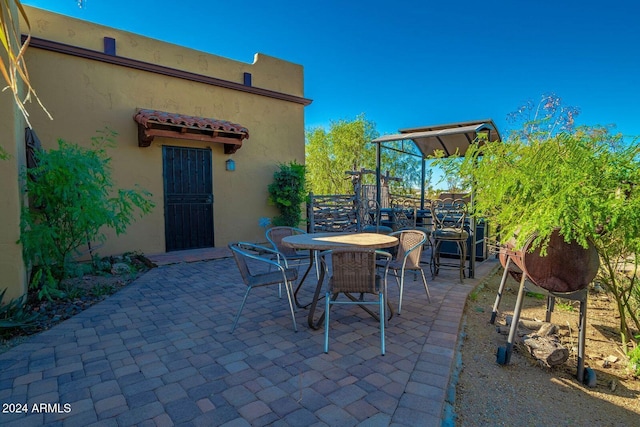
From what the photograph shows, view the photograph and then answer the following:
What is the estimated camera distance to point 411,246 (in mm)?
3625

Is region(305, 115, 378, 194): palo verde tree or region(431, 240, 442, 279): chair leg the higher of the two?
region(305, 115, 378, 194): palo verde tree

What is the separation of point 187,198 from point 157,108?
1.71 metres

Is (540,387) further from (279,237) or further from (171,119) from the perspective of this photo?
(171,119)

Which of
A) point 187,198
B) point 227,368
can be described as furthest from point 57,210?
point 227,368

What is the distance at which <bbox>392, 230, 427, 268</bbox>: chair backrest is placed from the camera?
3.42 metres

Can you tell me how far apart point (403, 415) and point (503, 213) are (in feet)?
5.11

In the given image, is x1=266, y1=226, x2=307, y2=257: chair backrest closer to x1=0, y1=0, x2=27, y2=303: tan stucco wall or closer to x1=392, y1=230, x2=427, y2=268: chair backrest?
x1=392, y1=230, x2=427, y2=268: chair backrest

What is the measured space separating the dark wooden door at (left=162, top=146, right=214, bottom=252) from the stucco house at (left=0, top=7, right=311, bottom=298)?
0.06ft

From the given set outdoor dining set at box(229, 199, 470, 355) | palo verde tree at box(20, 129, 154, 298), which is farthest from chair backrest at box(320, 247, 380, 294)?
palo verde tree at box(20, 129, 154, 298)

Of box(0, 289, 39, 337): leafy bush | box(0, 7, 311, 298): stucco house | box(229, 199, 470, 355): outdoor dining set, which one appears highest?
box(0, 7, 311, 298): stucco house

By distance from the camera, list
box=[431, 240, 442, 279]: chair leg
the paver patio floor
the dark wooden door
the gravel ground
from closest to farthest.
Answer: the paver patio floor < the gravel ground < box=[431, 240, 442, 279]: chair leg < the dark wooden door

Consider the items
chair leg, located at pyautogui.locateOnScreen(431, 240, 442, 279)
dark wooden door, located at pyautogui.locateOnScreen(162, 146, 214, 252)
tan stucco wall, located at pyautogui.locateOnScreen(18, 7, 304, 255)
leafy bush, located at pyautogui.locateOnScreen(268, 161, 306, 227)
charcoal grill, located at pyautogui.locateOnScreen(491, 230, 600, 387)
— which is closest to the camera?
charcoal grill, located at pyautogui.locateOnScreen(491, 230, 600, 387)

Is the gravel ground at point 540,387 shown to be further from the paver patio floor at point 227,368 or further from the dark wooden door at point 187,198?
the dark wooden door at point 187,198

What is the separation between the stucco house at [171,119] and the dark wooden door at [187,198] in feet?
0.06
